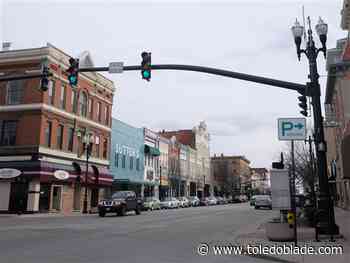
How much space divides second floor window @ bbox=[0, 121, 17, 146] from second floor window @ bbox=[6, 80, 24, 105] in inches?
76.1

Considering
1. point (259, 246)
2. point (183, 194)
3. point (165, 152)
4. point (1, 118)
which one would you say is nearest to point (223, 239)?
point (259, 246)

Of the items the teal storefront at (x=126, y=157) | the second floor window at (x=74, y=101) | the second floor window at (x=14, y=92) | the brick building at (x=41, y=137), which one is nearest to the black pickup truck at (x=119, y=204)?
the brick building at (x=41, y=137)

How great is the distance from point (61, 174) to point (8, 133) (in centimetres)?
588

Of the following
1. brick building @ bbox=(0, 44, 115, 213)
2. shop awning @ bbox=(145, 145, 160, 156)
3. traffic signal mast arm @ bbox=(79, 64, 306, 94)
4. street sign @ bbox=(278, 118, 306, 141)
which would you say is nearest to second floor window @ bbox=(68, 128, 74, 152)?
brick building @ bbox=(0, 44, 115, 213)

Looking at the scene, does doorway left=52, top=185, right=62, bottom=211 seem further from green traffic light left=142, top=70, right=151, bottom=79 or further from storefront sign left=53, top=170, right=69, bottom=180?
green traffic light left=142, top=70, right=151, bottom=79

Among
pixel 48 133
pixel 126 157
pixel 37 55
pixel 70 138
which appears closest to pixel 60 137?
pixel 70 138

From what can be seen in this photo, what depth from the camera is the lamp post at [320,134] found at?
1380cm

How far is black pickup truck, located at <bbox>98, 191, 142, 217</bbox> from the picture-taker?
95.6 feet

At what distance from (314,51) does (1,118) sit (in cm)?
2975

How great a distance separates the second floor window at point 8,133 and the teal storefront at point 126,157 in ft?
48.4

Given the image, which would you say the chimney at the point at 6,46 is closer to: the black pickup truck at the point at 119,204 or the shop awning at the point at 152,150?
the black pickup truck at the point at 119,204

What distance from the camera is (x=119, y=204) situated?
96.9 feet

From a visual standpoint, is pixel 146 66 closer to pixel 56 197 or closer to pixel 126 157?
pixel 56 197

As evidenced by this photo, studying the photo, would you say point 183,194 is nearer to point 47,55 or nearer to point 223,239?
point 47,55
